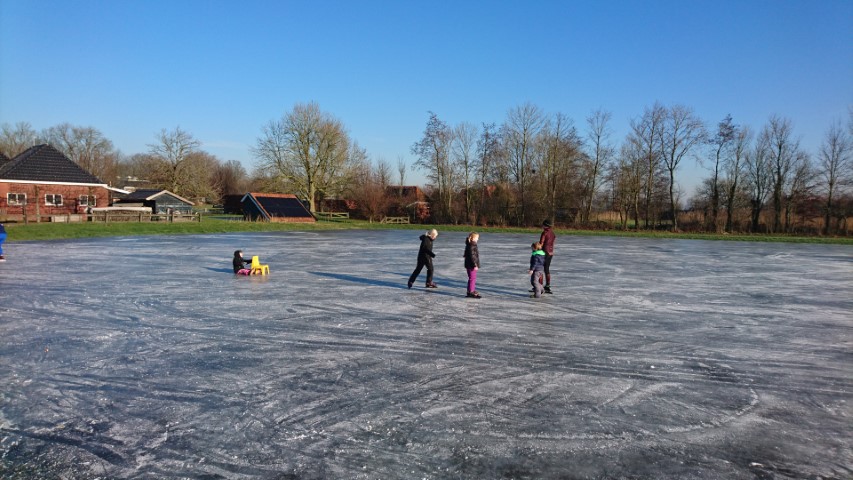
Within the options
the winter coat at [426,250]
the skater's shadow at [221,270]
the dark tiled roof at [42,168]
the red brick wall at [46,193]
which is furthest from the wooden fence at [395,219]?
the winter coat at [426,250]

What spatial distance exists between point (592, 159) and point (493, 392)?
4900cm

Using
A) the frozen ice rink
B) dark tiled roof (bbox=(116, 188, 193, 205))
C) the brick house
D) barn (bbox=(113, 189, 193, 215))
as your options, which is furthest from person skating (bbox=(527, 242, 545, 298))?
dark tiled roof (bbox=(116, 188, 193, 205))

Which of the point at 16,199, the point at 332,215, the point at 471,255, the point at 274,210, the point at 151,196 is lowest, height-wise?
the point at 471,255

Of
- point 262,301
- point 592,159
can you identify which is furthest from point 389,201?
point 262,301

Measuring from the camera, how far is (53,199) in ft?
129

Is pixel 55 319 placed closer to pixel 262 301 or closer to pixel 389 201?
pixel 262 301

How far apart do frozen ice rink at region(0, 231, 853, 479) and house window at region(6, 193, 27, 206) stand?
105 feet

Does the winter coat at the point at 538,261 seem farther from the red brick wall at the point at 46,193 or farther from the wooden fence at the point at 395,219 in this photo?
the wooden fence at the point at 395,219

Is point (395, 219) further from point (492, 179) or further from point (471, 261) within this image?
point (471, 261)

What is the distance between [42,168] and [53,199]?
8.25 feet

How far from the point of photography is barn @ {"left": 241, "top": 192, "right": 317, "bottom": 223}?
45.8 metres

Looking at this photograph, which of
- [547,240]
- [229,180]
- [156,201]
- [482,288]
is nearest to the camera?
[547,240]

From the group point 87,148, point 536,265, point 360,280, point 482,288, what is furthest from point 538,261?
point 87,148

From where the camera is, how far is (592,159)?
51.1m
